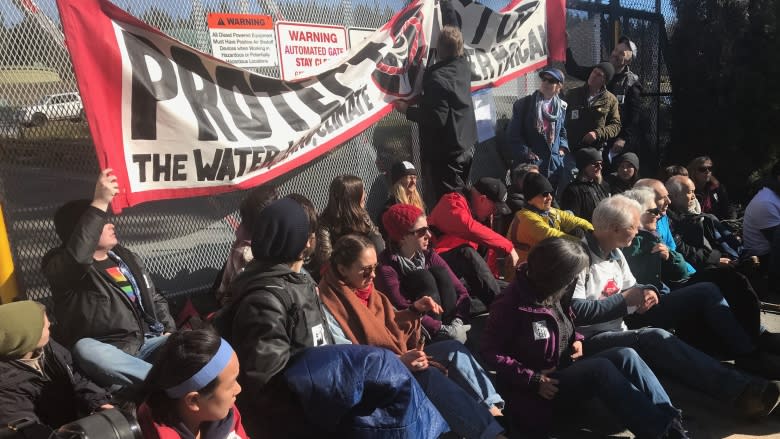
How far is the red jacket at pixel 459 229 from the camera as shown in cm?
561

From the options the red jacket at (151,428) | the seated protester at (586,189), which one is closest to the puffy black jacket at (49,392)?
the red jacket at (151,428)

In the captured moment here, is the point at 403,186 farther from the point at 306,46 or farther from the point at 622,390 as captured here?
the point at 622,390

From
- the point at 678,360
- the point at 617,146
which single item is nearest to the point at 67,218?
the point at 678,360

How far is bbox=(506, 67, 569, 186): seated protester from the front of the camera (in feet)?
23.6

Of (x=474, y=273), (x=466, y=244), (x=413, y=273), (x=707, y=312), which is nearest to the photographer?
(x=413, y=273)

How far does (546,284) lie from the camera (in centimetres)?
385

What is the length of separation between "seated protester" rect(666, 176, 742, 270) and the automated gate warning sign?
369cm

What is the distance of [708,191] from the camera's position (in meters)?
7.85

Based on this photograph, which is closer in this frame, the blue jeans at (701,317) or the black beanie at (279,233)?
the black beanie at (279,233)

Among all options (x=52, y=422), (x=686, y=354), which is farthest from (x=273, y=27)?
(x=686, y=354)

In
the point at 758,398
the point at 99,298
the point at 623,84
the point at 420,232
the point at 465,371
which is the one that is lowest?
the point at 758,398

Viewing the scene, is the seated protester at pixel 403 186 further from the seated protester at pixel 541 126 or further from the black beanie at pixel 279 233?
the black beanie at pixel 279 233

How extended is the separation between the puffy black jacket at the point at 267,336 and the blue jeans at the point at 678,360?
206 cm

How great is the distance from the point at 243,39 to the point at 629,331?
10.2 ft
